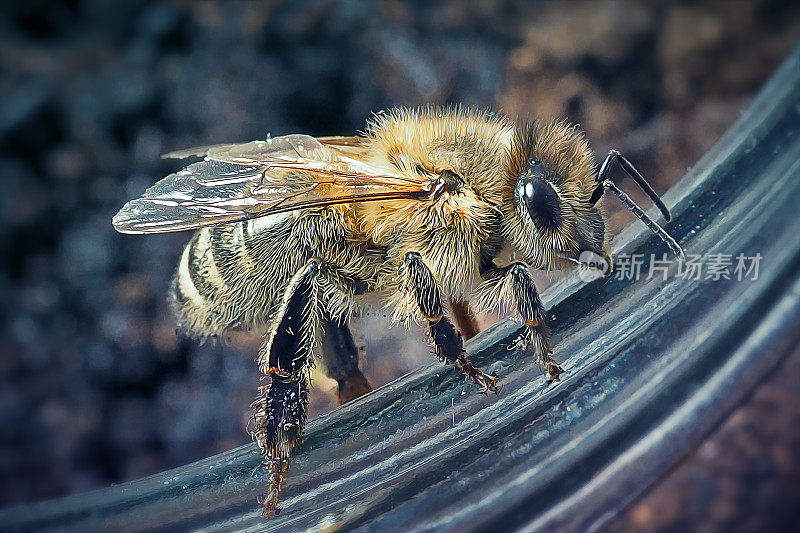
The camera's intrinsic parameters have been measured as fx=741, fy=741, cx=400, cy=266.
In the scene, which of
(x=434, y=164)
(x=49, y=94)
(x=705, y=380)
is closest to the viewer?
(x=705, y=380)

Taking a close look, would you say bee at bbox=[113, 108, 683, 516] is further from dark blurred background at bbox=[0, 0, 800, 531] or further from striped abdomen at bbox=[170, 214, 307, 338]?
dark blurred background at bbox=[0, 0, 800, 531]

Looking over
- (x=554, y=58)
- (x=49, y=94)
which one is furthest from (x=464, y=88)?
(x=49, y=94)

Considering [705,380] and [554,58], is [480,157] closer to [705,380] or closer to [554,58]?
[705,380]

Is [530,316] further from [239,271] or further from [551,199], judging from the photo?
[239,271]

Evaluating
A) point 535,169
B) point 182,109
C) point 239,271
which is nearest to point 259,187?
point 239,271
